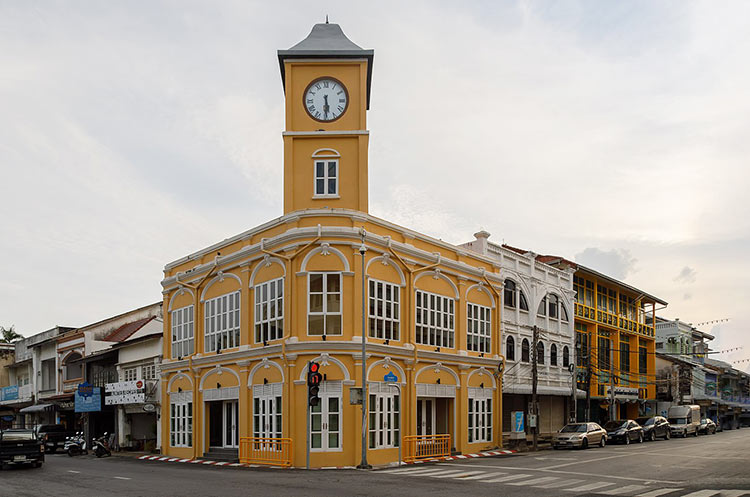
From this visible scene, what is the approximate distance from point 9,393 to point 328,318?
1886 inches

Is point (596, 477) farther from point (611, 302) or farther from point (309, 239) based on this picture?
point (611, 302)

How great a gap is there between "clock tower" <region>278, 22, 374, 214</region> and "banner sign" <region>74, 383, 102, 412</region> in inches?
786

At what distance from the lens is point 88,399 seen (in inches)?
1730

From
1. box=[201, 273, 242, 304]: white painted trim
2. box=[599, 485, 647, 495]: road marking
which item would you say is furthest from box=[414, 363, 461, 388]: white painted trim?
box=[599, 485, 647, 495]: road marking

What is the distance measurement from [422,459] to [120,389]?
66.5ft

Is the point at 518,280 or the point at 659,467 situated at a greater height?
the point at 518,280

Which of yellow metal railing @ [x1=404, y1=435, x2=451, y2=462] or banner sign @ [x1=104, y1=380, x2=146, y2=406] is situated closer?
yellow metal railing @ [x1=404, y1=435, x2=451, y2=462]

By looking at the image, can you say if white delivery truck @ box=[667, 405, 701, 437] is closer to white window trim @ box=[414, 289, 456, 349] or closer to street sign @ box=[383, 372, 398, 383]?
white window trim @ box=[414, 289, 456, 349]

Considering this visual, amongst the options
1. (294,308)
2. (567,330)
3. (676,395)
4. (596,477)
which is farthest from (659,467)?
(676,395)

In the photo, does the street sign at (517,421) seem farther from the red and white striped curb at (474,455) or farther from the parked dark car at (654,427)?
the parked dark car at (654,427)

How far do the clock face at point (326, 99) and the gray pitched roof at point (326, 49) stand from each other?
115cm

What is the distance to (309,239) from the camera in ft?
96.7

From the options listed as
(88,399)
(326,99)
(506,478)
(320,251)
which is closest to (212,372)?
(320,251)

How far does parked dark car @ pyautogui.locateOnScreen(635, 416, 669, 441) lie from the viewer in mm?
47812
